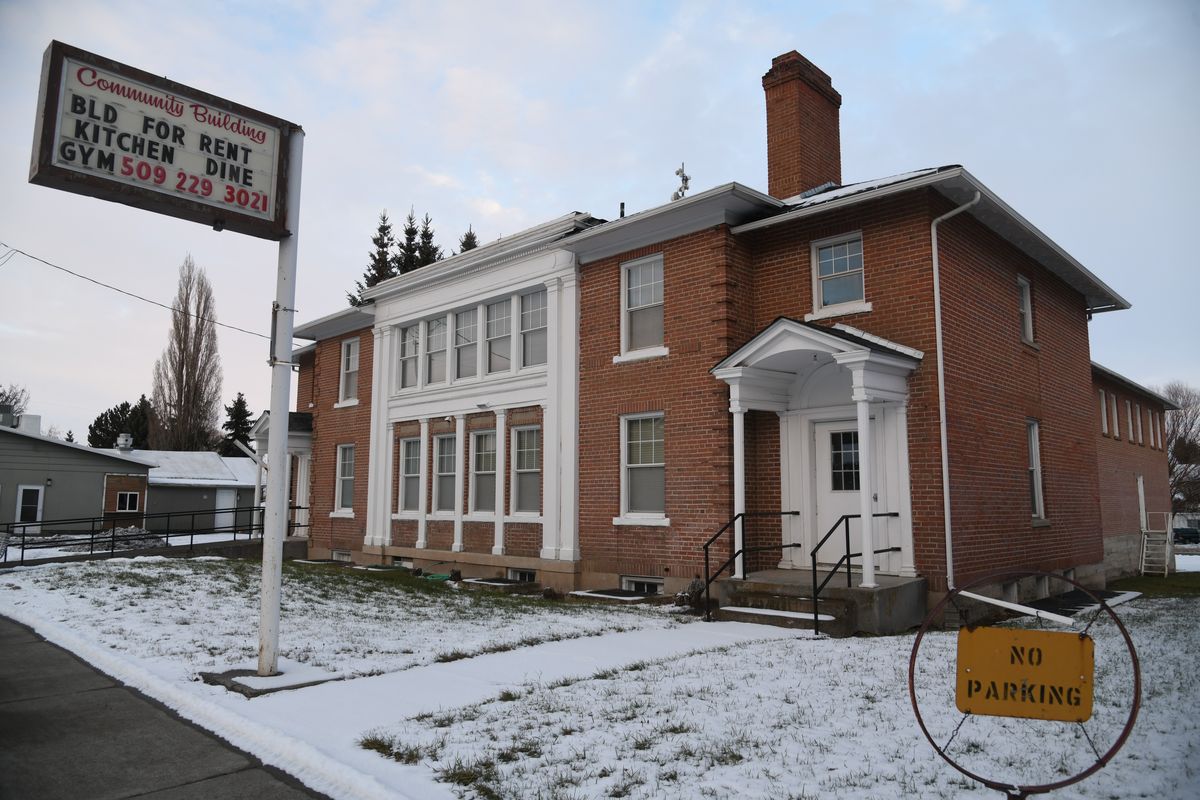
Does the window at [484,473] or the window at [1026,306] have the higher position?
the window at [1026,306]

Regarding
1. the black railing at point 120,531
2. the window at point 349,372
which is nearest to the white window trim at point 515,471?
the window at point 349,372

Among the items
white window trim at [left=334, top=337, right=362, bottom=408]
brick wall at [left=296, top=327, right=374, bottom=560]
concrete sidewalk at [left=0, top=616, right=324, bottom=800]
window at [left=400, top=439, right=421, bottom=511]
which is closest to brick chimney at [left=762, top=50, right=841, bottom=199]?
window at [left=400, top=439, right=421, bottom=511]

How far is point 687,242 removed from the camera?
13945mm

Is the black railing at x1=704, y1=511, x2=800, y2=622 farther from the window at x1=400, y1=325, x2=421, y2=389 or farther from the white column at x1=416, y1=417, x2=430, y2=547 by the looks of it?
the window at x1=400, y1=325, x2=421, y2=389

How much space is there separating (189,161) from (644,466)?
895 centimetres

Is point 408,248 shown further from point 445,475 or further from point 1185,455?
point 1185,455

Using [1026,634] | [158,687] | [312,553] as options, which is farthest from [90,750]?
[312,553]

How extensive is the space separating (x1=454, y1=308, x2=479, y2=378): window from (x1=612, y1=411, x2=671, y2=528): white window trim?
15.9ft

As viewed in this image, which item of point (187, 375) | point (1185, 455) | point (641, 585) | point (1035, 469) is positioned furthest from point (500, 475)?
point (1185, 455)

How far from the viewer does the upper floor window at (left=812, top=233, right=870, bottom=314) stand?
12594mm

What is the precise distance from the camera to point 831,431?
12.8m

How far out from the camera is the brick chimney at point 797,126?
15438 millimetres

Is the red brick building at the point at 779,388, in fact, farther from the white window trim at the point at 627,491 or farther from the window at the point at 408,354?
the window at the point at 408,354

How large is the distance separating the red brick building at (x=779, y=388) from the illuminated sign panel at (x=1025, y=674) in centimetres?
643
